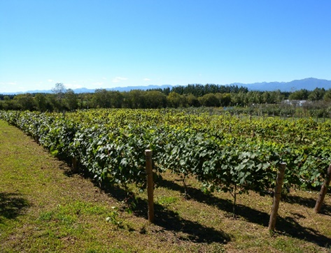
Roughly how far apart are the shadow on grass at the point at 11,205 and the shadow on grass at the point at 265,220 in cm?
415

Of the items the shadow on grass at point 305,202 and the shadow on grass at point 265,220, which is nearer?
the shadow on grass at point 265,220

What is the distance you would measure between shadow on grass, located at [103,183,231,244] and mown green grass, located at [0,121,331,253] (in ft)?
0.06

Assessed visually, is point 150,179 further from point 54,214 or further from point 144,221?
point 54,214

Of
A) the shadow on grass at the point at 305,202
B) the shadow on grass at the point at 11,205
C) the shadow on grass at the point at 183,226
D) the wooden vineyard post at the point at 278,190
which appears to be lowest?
the shadow on grass at the point at 305,202

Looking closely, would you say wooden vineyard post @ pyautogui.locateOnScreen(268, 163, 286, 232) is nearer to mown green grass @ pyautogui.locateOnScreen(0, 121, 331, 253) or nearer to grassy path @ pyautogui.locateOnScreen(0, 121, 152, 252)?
mown green grass @ pyautogui.locateOnScreen(0, 121, 331, 253)

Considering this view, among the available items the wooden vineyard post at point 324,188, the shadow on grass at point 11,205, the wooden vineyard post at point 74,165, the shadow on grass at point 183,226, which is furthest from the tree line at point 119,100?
the wooden vineyard post at point 324,188

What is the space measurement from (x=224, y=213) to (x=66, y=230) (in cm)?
359

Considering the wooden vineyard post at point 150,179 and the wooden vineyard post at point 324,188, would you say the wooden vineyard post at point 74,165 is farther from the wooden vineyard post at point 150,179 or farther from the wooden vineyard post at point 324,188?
the wooden vineyard post at point 324,188

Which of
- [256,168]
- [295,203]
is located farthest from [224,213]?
[295,203]

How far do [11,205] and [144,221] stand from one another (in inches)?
127

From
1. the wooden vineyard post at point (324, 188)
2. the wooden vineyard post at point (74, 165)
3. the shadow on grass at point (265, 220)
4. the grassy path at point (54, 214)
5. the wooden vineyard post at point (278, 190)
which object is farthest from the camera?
the wooden vineyard post at point (74, 165)

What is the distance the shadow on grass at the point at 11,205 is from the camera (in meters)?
4.68

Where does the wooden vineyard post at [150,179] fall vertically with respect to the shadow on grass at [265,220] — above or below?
above

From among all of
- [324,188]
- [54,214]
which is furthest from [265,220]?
[54,214]
